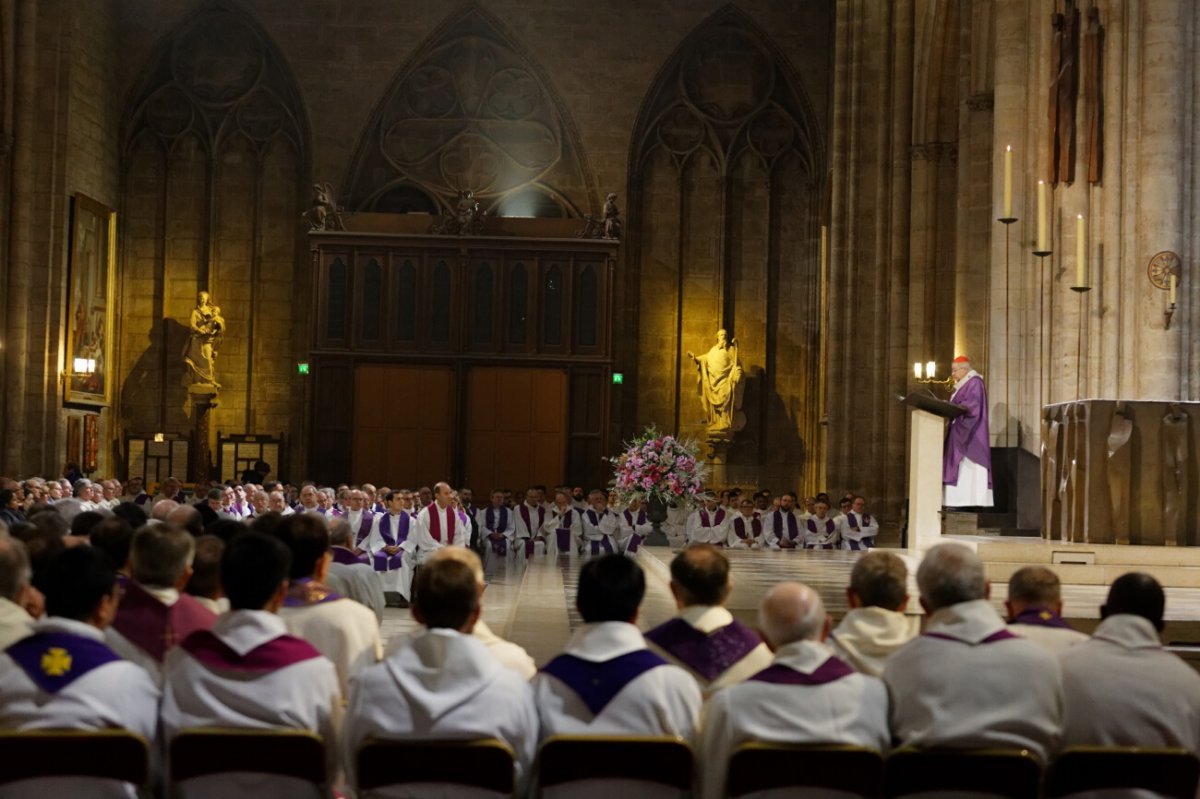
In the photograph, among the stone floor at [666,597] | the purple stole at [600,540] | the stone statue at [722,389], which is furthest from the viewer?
the stone statue at [722,389]

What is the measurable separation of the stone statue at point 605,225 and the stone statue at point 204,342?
6578 mm

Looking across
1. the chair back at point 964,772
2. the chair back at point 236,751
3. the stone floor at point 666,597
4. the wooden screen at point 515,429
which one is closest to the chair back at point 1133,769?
the chair back at point 964,772

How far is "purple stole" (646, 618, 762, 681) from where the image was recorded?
199 inches

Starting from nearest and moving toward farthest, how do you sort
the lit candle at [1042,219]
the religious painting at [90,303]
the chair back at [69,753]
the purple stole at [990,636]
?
the chair back at [69,753] → the purple stole at [990,636] → the lit candle at [1042,219] → the religious painting at [90,303]

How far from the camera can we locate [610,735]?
434 cm

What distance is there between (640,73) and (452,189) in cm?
413

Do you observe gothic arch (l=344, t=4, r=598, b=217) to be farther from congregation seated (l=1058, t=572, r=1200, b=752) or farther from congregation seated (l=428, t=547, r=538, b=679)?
congregation seated (l=1058, t=572, r=1200, b=752)

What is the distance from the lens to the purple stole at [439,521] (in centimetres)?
1780

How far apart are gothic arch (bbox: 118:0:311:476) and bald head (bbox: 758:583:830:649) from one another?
2441 centimetres

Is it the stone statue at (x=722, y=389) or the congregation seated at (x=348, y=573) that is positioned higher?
the stone statue at (x=722, y=389)

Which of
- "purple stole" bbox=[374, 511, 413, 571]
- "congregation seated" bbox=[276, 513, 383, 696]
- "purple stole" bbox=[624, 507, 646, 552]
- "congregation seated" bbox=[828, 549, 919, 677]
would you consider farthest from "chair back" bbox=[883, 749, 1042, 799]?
"purple stole" bbox=[624, 507, 646, 552]

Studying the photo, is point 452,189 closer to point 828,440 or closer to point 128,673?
point 828,440

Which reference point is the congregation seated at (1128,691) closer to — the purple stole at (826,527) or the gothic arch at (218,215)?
the purple stole at (826,527)

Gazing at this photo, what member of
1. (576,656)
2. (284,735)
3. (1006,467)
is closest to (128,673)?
(284,735)
